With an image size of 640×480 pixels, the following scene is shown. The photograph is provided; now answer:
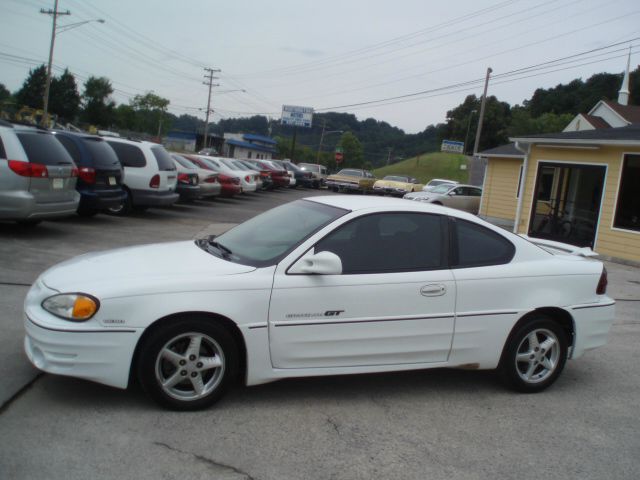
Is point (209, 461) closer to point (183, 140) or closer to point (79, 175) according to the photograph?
point (79, 175)

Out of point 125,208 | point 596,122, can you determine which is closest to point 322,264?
point 125,208

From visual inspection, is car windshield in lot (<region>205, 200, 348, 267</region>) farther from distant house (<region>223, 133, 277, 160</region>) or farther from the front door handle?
distant house (<region>223, 133, 277, 160</region>)

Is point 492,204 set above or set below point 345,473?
above

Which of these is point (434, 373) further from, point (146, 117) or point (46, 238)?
point (146, 117)

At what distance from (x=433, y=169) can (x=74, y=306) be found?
71663 mm

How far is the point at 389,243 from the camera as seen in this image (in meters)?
4.74

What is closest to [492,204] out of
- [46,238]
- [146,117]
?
[46,238]

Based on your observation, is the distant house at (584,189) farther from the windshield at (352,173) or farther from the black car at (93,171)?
the windshield at (352,173)

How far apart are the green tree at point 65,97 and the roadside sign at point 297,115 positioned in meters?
34.2

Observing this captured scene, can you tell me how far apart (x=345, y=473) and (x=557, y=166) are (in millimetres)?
16311

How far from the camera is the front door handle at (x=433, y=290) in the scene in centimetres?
462

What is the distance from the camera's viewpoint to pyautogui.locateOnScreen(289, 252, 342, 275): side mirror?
4.23 m

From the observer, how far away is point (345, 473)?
3.54 metres

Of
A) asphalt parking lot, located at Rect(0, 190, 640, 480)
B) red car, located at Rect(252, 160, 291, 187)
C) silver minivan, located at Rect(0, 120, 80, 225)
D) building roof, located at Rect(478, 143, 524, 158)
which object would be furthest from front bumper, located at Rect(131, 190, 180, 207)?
red car, located at Rect(252, 160, 291, 187)
